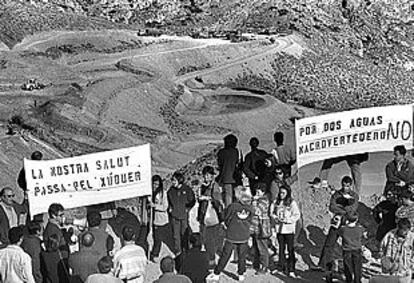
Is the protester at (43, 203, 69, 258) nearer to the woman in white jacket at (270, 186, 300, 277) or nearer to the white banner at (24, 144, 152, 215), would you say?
the white banner at (24, 144, 152, 215)

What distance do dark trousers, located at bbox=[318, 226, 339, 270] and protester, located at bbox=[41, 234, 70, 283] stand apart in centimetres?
432

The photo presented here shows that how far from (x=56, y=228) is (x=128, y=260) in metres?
1.47

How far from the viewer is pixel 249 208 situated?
549 inches

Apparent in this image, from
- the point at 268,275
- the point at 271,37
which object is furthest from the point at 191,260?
the point at 271,37

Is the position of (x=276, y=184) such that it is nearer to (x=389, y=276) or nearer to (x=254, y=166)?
(x=254, y=166)

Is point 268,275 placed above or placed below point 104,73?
below

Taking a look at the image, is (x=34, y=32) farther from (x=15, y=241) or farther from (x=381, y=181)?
(x=15, y=241)

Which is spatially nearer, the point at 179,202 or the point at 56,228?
the point at 56,228

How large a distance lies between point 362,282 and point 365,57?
32.2m

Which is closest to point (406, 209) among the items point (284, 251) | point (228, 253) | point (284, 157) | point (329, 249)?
point (329, 249)

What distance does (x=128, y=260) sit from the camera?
40.3 ft

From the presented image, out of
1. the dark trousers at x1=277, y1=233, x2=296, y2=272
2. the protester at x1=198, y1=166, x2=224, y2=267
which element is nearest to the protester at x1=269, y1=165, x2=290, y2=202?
the dark trousers at x1=277, y1=233, x2=296, y2=272

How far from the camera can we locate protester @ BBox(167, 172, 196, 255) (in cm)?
1469

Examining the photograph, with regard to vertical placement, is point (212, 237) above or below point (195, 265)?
above
